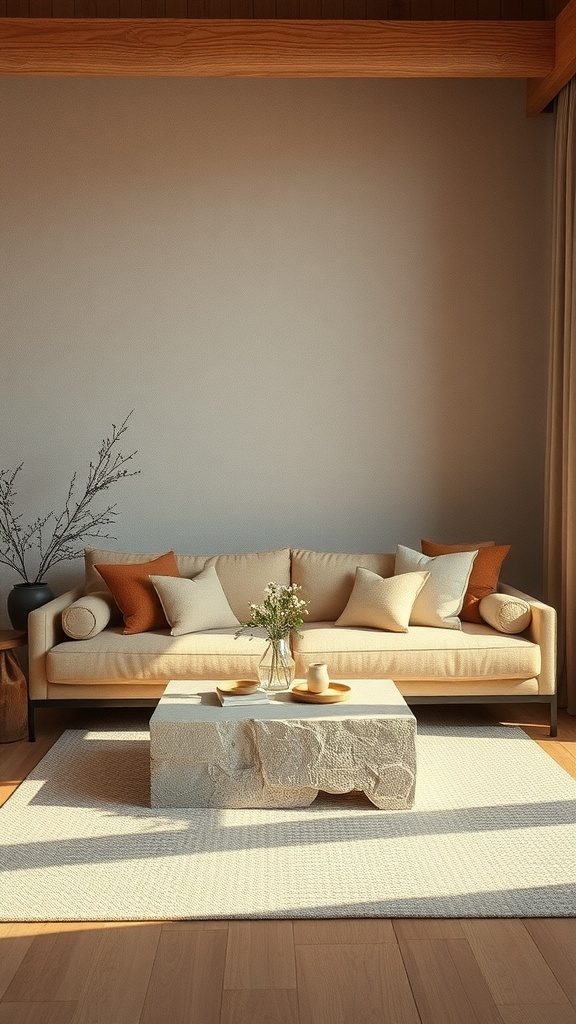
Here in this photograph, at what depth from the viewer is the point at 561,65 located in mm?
5109

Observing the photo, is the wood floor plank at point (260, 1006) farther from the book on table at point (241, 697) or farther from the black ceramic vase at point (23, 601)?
the black ceramic vase at point (23, 601)

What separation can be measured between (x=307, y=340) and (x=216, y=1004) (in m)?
4.28

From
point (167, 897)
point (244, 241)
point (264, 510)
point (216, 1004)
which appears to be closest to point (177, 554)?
point (264, 510)

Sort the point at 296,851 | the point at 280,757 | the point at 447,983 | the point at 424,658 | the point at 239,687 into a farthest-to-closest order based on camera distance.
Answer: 1. the point at 424,658
2. the point at 239,687
3. the point at 280,757
4. the point at 296,851
5. the point at 447,983

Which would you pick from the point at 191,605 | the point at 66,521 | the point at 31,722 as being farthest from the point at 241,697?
the point at 66,521

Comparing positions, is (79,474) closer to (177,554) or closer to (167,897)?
(177,554)

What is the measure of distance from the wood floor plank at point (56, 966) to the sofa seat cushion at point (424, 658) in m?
2.20

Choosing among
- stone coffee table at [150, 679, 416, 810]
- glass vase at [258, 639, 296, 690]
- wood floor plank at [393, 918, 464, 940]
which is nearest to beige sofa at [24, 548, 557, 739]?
glass vase at [258, 639, 296, 690]

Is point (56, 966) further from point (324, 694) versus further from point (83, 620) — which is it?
point (83, 620)

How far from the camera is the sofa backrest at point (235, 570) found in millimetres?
5582

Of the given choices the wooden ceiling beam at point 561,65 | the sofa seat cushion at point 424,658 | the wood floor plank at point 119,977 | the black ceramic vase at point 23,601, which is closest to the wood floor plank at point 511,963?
the wood floor plank at point 119,977

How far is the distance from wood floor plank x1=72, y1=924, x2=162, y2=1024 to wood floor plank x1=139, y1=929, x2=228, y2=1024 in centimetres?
3

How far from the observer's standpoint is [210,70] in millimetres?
5121

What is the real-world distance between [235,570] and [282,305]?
1.67 metres
